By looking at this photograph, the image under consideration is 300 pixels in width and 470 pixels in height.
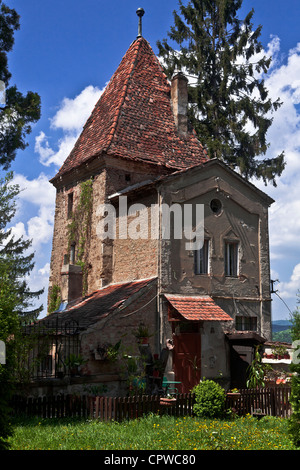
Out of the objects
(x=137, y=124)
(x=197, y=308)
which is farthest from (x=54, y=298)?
(x=137, y=124)

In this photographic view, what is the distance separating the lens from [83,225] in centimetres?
2038

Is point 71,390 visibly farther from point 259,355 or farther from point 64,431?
point 259,355

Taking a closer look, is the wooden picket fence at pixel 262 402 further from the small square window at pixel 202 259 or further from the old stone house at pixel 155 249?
the small square window at pixel 202 259

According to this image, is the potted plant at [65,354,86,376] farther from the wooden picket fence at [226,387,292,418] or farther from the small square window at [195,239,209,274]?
the small square window at [195,239,209,274]

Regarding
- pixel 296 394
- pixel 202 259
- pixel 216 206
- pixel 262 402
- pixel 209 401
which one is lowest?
pixel 262 402

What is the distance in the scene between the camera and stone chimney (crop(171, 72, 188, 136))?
22656 mm

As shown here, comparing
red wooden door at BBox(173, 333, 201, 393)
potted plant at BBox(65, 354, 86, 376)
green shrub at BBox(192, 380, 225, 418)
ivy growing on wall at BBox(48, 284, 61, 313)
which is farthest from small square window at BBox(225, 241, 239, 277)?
ivy growing on wall at BBox(48, 284, 61, 313)

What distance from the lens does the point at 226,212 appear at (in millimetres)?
18719

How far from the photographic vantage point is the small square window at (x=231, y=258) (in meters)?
18.6

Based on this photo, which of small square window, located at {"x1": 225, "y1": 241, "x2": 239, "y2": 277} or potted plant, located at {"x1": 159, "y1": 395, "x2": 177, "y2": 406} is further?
small square window, located at {"x1": 225, "y1": 241, "x2": 239, "y2": 277}

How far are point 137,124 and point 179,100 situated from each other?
9.75ft

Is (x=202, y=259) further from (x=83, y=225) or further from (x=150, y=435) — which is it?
(x=150, y=435)

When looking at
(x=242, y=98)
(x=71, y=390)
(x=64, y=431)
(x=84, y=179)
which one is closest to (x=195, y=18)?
(x=242, y=98)

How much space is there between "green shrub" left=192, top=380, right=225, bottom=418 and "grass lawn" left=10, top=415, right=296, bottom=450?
60 centimetres
